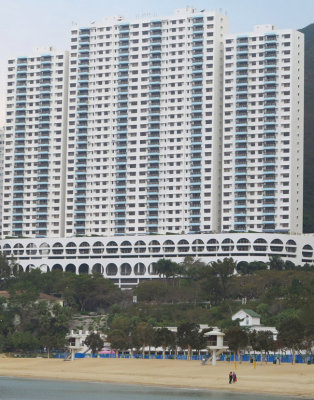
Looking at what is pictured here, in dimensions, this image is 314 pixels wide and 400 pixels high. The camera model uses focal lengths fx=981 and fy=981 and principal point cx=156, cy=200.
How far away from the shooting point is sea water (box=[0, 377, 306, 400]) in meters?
97.4

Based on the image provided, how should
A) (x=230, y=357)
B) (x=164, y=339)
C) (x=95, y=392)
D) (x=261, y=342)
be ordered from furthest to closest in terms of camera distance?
(x=164, y=339), (x=230, y=357), (x=261, y=342), (x=95, y=392)

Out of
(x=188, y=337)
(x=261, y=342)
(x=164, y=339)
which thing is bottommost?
(x=164, y=339)

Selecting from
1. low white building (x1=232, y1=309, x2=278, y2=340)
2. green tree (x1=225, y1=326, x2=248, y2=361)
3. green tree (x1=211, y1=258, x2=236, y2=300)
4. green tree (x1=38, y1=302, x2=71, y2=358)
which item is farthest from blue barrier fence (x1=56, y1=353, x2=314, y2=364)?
green tree (x1=211, y1=258, x2=236, y2=300)

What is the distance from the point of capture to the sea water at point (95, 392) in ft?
320

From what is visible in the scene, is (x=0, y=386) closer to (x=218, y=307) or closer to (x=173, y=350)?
(x=173, y=350)

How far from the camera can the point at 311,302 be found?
122438mm

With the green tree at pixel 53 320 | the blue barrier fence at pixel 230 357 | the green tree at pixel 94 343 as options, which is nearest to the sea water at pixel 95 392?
the blue barrier fence at pixel 230 357

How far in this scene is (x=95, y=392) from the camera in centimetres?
10544

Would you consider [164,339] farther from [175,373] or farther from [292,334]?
A: [292,334]

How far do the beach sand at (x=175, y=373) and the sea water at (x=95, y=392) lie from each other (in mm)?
2573

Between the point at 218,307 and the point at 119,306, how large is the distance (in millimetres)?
23605

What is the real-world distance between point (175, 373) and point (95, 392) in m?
13.7

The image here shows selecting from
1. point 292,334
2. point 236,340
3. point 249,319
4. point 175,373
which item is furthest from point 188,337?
point 249,319

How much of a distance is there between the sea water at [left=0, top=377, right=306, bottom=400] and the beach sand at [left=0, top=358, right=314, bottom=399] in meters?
2.57
